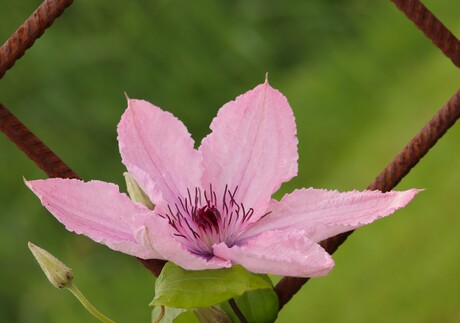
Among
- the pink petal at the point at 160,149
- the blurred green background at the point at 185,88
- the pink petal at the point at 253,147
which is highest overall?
the pink petal at the point at 253,147

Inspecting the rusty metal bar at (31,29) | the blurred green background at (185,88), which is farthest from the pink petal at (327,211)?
the blurred green background at (185,88)

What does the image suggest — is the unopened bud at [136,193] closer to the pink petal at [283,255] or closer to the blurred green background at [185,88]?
the pink petal at [283,255]

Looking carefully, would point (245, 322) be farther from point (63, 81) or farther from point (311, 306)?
point (63, 81)

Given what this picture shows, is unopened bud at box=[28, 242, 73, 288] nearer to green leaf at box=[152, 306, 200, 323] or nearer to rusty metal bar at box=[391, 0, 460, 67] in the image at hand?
green leaf at box=[152, 306, 200, 323]

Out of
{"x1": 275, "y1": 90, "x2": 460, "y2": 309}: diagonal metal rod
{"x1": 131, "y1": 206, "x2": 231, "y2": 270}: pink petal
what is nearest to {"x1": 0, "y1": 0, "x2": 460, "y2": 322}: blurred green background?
{"x1": 275, "y1": 90, "x2": 460, "y2": 309}: diagonal metal rod

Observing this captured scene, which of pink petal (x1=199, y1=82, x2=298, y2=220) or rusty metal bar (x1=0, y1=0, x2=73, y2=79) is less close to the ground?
pink petal (x1=199, y1=82, x2=298, y2=220)

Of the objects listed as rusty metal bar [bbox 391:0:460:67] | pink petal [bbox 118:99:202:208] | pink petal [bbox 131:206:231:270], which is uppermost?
rusty metal bar [bbox 391:0:460:67]
